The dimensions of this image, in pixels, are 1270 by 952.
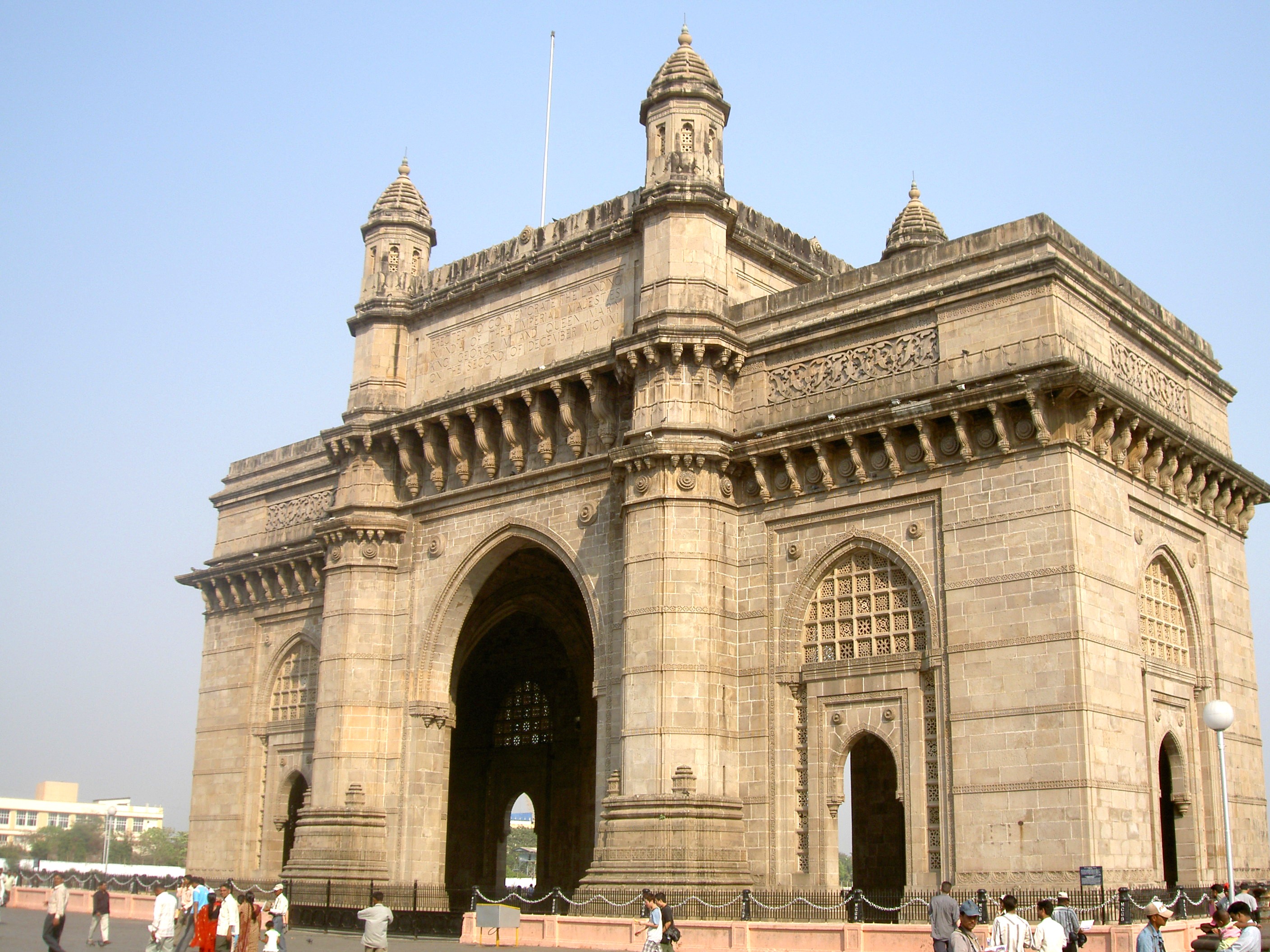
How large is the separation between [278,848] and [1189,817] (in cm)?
2139

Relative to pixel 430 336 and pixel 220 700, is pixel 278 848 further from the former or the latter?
pixel 430 336

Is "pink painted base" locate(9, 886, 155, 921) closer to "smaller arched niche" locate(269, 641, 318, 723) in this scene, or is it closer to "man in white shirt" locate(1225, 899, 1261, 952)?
"smaller arched niche" locate(269, 641, 318, 723)

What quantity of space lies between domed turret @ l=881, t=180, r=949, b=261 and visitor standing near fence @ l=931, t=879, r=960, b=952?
60.2ft

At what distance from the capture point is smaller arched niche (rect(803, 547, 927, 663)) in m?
21.8

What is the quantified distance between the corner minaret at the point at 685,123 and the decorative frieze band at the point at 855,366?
13.5 ft

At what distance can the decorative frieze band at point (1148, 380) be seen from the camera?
22.4m

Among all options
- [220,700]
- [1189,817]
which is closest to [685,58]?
[1189,817]

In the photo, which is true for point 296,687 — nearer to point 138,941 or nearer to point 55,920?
point 138,941

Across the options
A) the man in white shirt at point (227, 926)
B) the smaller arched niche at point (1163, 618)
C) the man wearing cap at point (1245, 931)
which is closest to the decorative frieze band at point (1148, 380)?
the smaller arched niche at point (1163, 618)

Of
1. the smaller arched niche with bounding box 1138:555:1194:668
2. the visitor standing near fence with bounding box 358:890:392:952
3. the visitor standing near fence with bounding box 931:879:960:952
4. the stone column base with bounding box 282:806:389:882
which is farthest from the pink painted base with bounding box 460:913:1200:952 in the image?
the smaller arched niche with bounding box 1138:555:1194:668

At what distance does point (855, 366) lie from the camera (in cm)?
2308

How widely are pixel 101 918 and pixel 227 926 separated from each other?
6493 mm

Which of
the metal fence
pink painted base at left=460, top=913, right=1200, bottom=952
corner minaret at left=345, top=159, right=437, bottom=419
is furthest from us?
corner minaret at left=345, top=159, right=437, bottom=419

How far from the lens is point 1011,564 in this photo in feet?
67.2
